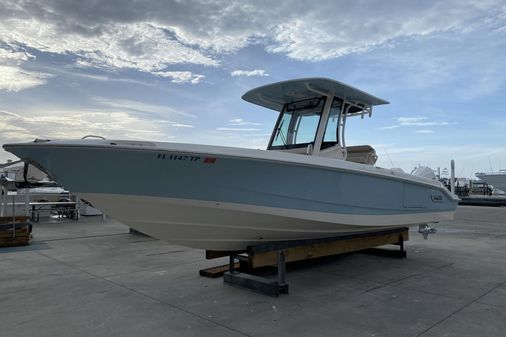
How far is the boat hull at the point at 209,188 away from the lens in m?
3.56

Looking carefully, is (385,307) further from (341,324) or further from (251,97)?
(251,97)

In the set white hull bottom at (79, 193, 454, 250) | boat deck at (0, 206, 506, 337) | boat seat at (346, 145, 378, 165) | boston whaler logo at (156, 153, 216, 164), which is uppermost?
boat seat at (346, 145, 378, 165)

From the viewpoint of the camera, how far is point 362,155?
6133 millimetres

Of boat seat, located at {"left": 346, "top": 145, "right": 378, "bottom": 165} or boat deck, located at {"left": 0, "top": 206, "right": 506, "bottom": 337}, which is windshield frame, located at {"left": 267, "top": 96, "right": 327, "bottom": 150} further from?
boat deck, located at {"left": 0, "top": 206, "right": 506, "bottom": 337}

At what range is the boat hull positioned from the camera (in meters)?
3.56

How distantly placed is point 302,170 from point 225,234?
1047mm

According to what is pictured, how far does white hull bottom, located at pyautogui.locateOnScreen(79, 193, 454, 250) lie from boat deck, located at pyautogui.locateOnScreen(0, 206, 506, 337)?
25.8 inches

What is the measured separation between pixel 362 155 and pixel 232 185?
2.96 m

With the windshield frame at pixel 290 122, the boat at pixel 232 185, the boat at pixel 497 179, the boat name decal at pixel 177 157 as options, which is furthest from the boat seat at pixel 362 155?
the boat at pixel 497 179

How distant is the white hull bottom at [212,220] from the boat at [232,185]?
0.4 inches

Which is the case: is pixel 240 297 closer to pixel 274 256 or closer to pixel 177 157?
pixel 274 256

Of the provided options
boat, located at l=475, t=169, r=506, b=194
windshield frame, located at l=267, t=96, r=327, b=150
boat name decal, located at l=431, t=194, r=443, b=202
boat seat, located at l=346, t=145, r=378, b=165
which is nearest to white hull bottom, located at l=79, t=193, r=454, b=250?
windshield frame, located at l=267, t=96, r=327, b=150

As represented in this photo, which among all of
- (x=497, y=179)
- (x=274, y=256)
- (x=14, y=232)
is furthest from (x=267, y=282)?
(x=497, y=179)

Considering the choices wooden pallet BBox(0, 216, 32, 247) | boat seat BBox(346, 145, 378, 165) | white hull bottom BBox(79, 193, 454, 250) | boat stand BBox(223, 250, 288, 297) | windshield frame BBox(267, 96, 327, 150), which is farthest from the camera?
wooden pallet BBox(0, 216, 32, 247)
